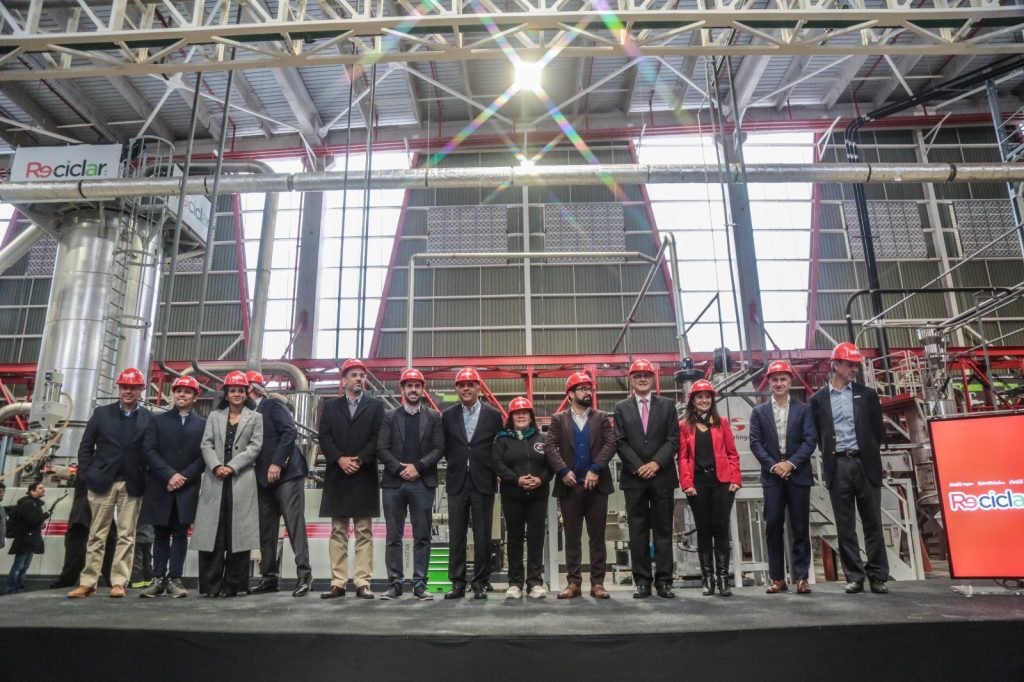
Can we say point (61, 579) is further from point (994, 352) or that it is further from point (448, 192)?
point (994, 352)

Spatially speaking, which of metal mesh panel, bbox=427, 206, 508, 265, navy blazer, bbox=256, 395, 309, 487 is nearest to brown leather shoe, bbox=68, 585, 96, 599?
navy blazer, bbox=256, 395, 309, 487

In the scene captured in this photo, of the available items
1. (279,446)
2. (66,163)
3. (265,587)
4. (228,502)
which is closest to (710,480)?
(279,446)

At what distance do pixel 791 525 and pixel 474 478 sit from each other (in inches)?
104

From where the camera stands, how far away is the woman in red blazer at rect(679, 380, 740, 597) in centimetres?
524

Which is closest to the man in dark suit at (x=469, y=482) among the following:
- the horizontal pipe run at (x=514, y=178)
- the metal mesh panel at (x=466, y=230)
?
the horizontal pipe run at (x=514, y=178)

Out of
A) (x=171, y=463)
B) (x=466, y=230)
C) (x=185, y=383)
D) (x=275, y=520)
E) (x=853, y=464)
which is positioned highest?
(x=466, y=230)

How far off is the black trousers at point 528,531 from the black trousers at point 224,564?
2243 millimetres

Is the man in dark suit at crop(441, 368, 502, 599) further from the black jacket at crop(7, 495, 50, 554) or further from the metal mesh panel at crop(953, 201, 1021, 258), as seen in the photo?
the metal mesh panel at crop(953, 201, 1021, 258)

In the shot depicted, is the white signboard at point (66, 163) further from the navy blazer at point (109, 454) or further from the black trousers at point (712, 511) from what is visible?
the black trousers at point (712, 511)

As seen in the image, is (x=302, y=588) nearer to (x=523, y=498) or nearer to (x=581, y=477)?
(x=523, y=498)

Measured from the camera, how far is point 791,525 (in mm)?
5406

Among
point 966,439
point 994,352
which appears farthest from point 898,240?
point 966,439

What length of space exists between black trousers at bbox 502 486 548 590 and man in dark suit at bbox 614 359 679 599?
708mm

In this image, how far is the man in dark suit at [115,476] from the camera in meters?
5.49
